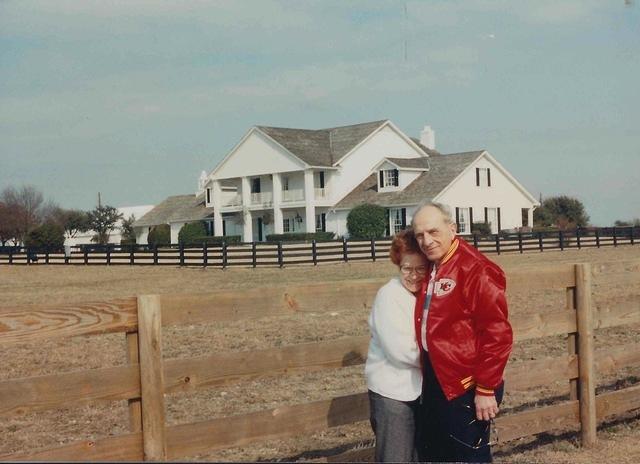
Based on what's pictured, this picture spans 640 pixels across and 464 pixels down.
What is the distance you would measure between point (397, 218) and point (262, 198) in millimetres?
9720

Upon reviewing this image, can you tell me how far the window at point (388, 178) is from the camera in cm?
5475

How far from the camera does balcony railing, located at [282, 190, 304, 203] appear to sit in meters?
56.2

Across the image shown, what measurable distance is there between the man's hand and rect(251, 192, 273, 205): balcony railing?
53703 mm

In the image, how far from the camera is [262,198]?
5831cm

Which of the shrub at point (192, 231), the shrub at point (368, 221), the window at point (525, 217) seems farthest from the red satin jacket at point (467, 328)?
the shrub at point (192, 231)

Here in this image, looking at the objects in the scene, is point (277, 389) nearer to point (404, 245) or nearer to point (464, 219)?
point (404, 245)

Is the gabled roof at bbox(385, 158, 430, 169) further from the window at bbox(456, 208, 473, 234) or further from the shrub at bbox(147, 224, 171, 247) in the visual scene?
the shrub at bbox(147, 224, 171, 247)

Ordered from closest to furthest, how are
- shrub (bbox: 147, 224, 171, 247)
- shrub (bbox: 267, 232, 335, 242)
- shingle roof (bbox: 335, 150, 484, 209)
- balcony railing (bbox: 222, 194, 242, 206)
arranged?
shingle roof (bbox: 335, 150, 484, 209)
shrub (bbox: 267, 232, 335, 242)
balcony railing (bbox: 222, 194, 242, 206)
shrub (bbox: 147, 224, 171, 247)

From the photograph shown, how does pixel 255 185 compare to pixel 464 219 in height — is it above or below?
above

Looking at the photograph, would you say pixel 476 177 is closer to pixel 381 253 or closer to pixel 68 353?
pixel 381 253

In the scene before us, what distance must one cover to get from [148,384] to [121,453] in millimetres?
343

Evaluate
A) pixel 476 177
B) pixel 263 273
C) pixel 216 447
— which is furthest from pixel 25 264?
pixel 216 447

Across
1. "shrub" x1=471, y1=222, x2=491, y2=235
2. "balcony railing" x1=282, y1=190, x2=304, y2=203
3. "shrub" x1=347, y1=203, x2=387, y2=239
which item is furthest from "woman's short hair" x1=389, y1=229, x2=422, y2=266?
"balcony railing" x1=282, y1=190, x2=304, y2=203

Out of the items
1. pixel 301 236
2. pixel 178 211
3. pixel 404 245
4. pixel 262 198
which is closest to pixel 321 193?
pixel 301 236
